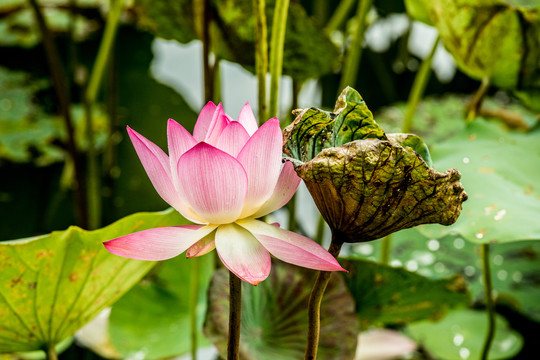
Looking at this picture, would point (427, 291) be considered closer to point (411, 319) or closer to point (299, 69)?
point (411, 319)

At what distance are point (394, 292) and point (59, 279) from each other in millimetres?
411

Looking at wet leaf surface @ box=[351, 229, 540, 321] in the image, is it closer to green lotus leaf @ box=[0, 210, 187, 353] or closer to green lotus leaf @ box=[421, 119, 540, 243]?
green lotus leaf @ box=[421, 119, 540, 243]

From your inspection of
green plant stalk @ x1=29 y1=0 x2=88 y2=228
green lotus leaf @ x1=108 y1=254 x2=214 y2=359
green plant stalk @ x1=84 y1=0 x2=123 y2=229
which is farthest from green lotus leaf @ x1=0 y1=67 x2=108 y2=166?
green lotus leaf @ x1=108 y1=254 x2=214 y2=359

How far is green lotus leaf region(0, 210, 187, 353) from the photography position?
43 centimetres

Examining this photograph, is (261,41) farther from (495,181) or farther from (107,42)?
(107,42)

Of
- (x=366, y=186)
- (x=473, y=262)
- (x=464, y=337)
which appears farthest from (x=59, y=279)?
(x=473, y=262)

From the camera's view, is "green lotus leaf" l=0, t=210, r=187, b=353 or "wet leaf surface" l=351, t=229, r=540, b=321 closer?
"green lotus leaf" l=0, t=210, r=187, b=353

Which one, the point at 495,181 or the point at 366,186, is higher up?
the point at 366,186

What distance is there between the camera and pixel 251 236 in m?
0.31

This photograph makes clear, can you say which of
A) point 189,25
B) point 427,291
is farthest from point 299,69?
point 427,291

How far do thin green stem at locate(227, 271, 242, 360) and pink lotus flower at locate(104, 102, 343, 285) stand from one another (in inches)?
1.1

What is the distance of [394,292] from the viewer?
0.63 m

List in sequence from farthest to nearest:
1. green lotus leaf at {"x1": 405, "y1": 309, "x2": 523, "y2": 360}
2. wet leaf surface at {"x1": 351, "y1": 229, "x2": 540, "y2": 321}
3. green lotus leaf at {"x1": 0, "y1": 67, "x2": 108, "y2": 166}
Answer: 1. green lotus leaf at {"x1": 0, "y1": 67, "x2": 108, "y2": 166}
2. wet leaf surface at {"x1": 351, "y1": 229, "x2": 540, "y2": 321}
3. green lotus leaf at {"x1": 405, "y1": 309, "x2": 523, "y2": 360}

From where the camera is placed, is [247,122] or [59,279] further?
[59,279]
